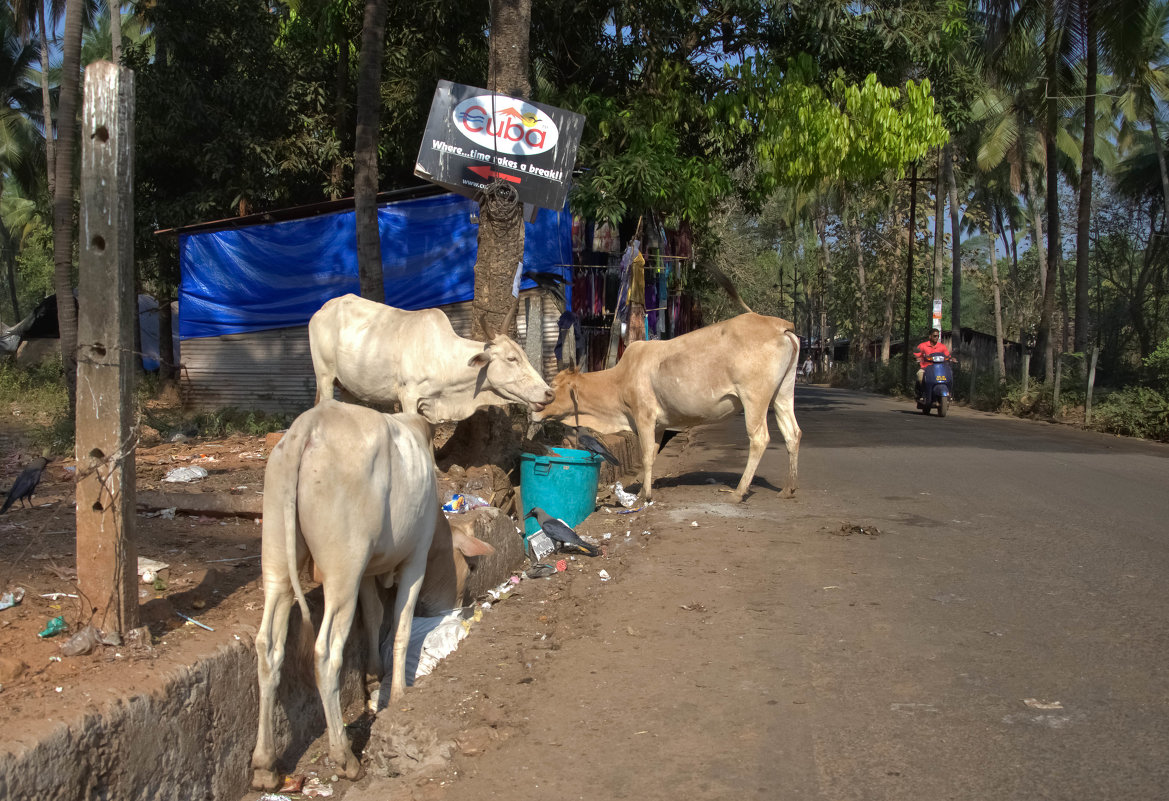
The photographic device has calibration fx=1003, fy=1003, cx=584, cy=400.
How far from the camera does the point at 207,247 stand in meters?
16.6

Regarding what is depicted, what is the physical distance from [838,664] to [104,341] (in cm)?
345

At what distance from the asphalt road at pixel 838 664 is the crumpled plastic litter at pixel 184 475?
3170mm

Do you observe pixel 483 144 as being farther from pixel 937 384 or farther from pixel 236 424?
pixel 937 384

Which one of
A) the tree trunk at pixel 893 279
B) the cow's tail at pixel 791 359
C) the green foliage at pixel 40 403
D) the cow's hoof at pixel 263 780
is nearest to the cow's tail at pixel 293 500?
the cow's hoof at pixel 263 780

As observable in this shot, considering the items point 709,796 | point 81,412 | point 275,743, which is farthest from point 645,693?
point 81,412

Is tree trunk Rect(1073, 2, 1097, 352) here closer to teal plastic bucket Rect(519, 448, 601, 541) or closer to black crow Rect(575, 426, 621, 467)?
black crow Rect(575, 426, 621, 467)

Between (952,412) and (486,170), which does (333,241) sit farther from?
(952,412)

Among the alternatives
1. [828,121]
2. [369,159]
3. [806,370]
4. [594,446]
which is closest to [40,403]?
[369,159]

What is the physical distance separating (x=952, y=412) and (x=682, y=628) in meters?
19.7

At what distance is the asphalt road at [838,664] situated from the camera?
353cm

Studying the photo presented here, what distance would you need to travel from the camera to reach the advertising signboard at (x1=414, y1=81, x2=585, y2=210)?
963cm

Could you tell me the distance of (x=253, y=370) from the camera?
1678cm

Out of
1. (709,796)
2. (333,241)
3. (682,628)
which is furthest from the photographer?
(333,241)

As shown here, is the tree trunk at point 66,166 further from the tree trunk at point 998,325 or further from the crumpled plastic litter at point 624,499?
the tree trunk at point 998,325
